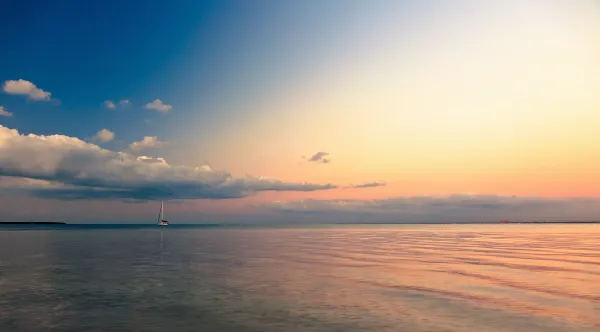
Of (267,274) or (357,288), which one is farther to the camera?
(267,274)

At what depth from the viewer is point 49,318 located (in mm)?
22156

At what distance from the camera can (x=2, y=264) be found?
4662 cm

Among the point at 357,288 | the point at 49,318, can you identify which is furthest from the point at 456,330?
the point at 49,318

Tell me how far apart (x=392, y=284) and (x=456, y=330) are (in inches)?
517

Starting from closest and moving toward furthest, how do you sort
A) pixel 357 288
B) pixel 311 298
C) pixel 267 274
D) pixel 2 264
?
1. pixel 311 298
2. pixel 357 288
3. pixel 267 274
4. pixel 2 264

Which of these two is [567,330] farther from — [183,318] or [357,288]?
Result: [183,318]

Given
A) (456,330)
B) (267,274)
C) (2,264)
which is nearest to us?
(456,330)

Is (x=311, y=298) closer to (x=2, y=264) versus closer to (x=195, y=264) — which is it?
(x=195, y=264)

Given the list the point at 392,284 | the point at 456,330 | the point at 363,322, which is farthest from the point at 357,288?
the point at 456,330

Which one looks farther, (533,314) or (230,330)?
(533,314)

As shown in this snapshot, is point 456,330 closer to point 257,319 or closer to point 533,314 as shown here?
point 533,314

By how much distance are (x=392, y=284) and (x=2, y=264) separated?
40.0 metres

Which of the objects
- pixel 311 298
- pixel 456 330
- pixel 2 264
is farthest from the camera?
pixel 2 264

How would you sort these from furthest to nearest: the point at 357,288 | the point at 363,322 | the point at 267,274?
1. the point at 267,274
2. the point at 357,288
3. the point at 363,322
